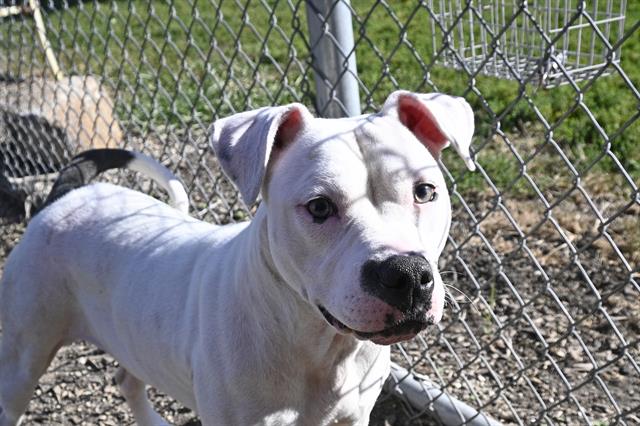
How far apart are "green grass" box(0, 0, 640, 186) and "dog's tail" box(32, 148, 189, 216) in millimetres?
626

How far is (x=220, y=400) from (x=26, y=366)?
4.01 feet

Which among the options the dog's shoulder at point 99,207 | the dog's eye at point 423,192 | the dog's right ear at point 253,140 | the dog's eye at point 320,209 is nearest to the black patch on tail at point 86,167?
the dog's shoulder at point 99,207

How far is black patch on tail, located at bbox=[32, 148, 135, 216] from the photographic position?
3.71 meters

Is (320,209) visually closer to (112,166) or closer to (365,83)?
(112,166)

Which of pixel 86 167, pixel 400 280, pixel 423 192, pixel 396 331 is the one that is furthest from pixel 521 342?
pixel 86 167

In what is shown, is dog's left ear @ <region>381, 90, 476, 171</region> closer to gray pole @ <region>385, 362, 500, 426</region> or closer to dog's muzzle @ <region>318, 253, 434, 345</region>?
dog's muzzle @ <region>318, 253, 434, 345</region>

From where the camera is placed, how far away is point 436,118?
2.44m

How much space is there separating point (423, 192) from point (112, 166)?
193 cm

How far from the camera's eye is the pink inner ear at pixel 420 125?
255cm

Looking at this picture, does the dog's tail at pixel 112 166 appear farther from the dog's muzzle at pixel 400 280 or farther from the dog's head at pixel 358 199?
the dog's muzzle at pixel 400 280

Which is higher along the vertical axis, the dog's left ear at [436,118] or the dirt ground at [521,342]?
the dog's left ear at [436,118]

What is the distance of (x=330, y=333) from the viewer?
8.39ft

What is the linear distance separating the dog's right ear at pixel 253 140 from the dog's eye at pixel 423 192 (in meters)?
0.43

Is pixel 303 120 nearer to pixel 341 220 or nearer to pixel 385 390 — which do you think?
pixel 341 220
